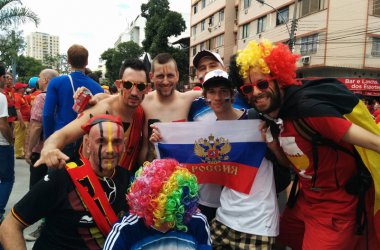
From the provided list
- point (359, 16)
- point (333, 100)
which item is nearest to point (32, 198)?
point (333, 100)

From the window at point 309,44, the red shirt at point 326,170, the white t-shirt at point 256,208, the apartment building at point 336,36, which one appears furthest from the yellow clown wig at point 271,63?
the window at point 309,44

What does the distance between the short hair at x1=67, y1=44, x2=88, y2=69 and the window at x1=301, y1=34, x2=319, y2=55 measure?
72.3 ft

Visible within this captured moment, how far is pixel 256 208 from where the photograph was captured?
8.09 ft

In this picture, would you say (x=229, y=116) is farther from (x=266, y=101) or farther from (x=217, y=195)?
(x=217, y=195)

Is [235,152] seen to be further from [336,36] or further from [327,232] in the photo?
[336,36]

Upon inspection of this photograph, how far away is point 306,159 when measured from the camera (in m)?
2.43

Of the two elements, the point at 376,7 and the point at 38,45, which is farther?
the point at 38,45

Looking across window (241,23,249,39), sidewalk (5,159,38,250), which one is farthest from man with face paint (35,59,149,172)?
window (241,23,249,39)

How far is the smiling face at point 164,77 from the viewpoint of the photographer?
3199 mm

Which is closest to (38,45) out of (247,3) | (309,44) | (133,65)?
(247,3)

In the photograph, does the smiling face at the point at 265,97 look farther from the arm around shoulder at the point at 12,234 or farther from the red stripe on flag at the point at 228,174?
the arm around shoulder at the point at 12,234

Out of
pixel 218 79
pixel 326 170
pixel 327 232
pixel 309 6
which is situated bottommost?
pixel 327 232

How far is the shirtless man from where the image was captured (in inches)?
126

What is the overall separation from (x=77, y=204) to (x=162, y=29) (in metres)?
37.0
